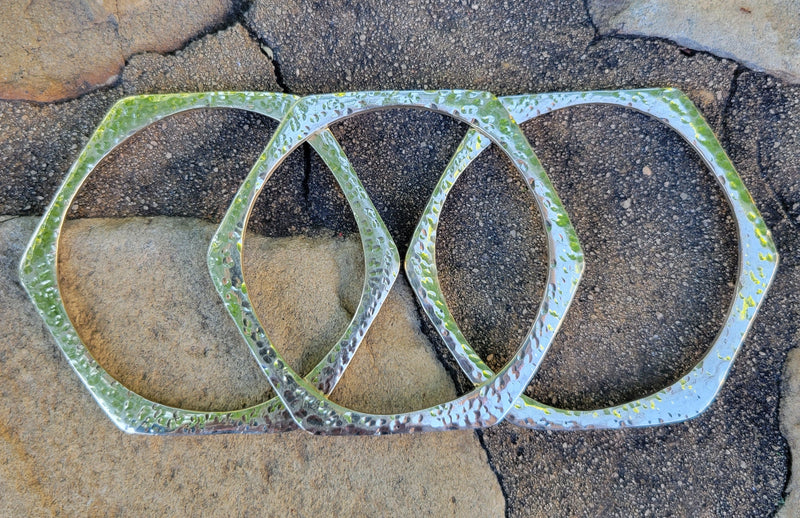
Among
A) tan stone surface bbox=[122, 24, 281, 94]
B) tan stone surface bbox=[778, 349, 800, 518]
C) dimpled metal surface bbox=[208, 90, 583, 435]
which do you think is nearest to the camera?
dimpled metal surface bbox=[208, 90, 583, 435]

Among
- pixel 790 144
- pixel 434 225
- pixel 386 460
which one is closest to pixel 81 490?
pixel 386 460

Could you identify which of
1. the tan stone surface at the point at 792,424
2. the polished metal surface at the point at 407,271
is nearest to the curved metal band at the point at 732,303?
the polished metal surface at the point at 407,271

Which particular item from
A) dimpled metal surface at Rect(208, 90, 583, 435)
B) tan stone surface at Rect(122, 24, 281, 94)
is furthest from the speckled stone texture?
dimpled metal surface at Rect(208, 90, 583, 435)

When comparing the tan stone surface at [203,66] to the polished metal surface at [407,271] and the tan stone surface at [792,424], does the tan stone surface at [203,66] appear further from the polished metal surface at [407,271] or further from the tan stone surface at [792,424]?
the tan stone surface at [792,424]

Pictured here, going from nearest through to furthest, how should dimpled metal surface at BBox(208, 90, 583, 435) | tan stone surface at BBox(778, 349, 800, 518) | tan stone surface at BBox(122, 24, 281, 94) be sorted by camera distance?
dimpled metal surface at BBox(208, 90, 583, 435) < tan stone surface at BBox(778, 349, 800, 518) < tan stone surface at BBox(122, 24, 281, 94)

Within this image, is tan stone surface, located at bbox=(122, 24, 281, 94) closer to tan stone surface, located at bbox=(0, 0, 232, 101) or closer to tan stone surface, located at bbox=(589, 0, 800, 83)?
tan stone surface, located at bbox=(0, 0, 232, 101)
